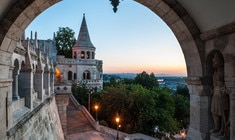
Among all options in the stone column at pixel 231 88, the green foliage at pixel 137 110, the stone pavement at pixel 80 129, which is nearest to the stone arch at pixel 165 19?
the stone column at pixel 231 88

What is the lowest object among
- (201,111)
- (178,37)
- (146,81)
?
(146,81)

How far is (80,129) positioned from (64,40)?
91.7ft

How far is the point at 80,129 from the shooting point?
2061 centimetres

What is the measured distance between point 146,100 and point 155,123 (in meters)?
2.77

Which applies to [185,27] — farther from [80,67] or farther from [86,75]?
[86,75]

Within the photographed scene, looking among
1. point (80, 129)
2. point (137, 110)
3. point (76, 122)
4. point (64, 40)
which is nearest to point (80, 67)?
point (64, 40)

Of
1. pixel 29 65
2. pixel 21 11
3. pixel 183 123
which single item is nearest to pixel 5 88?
pixel 21 11

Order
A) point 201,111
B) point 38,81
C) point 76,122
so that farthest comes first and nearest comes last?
point 76,122 → point 38,81 → point 201,111

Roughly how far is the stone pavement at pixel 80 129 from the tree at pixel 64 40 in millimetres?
22229

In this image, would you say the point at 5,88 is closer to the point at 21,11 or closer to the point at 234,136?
the point at 21,11

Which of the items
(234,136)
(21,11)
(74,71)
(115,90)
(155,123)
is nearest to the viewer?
(234,136)

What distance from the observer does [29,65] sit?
8.25m

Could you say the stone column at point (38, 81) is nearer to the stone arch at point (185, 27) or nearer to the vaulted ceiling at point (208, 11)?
the vaulted ceiling at point (208, 11)

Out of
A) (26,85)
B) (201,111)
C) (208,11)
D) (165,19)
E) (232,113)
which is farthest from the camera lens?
(26,85)
